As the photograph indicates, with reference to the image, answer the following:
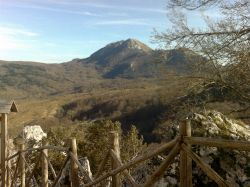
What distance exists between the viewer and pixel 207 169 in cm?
338

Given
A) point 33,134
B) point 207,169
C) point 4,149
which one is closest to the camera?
point 207,169

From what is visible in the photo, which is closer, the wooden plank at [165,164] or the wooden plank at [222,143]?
the wooden plank at [222,143]

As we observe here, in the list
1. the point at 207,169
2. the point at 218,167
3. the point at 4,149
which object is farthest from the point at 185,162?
the point at 4,149

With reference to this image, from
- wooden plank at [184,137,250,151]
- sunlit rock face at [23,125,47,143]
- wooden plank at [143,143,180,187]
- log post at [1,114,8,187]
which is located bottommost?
sunlit rock face at [23,125,47,143]

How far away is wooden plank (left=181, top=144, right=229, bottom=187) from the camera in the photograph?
3.28 meters

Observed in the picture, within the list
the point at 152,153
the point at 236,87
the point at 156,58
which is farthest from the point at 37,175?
the point at 152,153

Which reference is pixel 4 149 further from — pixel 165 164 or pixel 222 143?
pixel 222 143

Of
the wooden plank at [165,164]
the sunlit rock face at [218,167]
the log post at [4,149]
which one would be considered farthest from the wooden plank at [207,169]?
the log post at [4,149]

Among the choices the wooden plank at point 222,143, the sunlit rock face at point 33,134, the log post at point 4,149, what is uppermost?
the wooden plank at point 222,143

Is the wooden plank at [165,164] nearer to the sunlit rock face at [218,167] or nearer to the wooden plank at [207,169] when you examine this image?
the wooden plank at [207,169]

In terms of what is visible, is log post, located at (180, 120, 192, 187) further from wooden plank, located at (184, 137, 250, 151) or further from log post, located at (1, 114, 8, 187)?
log post, located at (1, 114, 8, 187)

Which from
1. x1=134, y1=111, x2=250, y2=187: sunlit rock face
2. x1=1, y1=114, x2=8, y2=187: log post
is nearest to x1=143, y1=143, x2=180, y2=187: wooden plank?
x1=134, y1=111, x2=250, y2=187: sunlit rock face

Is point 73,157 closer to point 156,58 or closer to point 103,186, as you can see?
point 103,186

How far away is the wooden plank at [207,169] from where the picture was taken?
3.28 m
